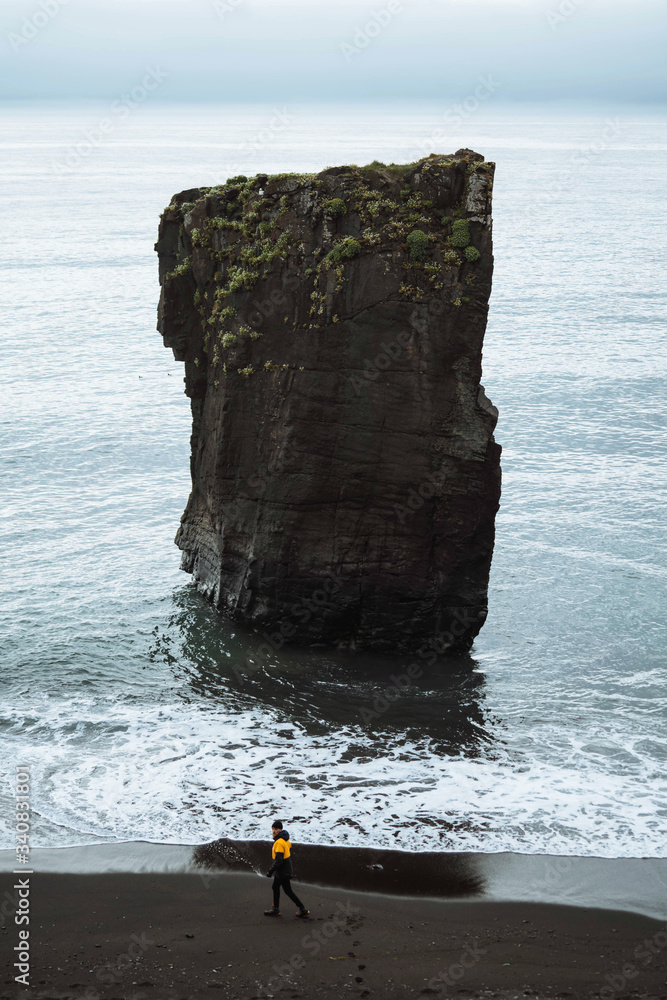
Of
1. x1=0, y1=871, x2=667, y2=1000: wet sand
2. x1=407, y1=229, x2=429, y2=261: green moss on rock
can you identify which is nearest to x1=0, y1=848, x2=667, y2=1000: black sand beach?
x1=0, y1=871, x2=667, y2=1000: wet sand

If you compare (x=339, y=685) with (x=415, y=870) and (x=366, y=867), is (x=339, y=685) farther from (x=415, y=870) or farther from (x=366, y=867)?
(x=415, y=870)

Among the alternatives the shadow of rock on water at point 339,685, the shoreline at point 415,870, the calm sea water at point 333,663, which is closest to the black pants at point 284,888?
Result: the shoreline at point 415,870

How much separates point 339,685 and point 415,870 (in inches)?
315

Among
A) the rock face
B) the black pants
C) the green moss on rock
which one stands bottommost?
the black pants

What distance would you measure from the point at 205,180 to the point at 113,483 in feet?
370

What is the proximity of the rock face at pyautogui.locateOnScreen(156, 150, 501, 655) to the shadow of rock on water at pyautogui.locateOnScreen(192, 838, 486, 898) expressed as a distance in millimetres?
8958

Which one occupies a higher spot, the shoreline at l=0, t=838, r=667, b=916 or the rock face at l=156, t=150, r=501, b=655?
the rock face at l=156, t=150, r=501, b=655

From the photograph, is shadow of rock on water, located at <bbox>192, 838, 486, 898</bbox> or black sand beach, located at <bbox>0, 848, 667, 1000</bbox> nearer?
black sand beach, located at <bbox>0, 848, 667, 1000</bbox>

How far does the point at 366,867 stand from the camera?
64.5ft

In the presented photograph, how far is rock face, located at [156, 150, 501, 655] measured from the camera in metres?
25.0

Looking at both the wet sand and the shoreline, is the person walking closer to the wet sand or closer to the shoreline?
the wet sand

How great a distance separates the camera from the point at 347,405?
2620 centimetres

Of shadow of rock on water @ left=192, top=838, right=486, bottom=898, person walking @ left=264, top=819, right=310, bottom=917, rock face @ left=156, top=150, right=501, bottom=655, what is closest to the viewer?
person walking @ left=264, top=819, right=310, bottom=917

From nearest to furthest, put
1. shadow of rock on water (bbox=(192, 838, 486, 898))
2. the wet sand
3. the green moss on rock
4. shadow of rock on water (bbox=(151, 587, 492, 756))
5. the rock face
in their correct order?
the wet sand, shadow of rock on water (bbox=(192, 838, 486, 898)), the green moss on rock, the rock face, shadow of rock on water (bbox=(151, 587, 492, 756))
